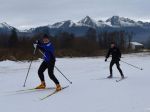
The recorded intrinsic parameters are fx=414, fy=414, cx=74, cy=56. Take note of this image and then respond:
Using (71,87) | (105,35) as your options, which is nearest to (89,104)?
(71,87)

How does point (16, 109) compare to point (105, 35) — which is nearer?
point (16, 109)

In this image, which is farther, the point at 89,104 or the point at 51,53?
the point at 51,53

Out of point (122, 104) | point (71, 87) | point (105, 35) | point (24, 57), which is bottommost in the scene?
point (105, 35)

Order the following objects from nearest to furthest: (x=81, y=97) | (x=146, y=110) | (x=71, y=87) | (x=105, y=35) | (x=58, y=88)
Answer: (x=146, y=110) < (x=81, y=97) < (x=58, y=88) < (x=71, y=87) < (x=105, y=35)

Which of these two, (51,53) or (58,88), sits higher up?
(51,53)

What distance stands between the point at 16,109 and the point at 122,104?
2.55 m

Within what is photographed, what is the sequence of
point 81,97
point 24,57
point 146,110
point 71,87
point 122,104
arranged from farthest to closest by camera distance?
point 24,57 → point 71,87 → point 81,97 → point 122,104 → point 146,110

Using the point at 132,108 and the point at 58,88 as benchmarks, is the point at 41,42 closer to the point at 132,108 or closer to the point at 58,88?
the point at 58,88

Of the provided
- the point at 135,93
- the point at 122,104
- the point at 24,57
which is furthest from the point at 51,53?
the point at 24,57

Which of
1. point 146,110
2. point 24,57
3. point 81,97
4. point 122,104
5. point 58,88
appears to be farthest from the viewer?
point 24,57

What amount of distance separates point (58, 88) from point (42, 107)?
2.87 m

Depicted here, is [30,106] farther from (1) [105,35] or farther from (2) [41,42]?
(1) [105,35]

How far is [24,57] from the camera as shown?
5066cm

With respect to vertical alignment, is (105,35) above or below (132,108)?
below
